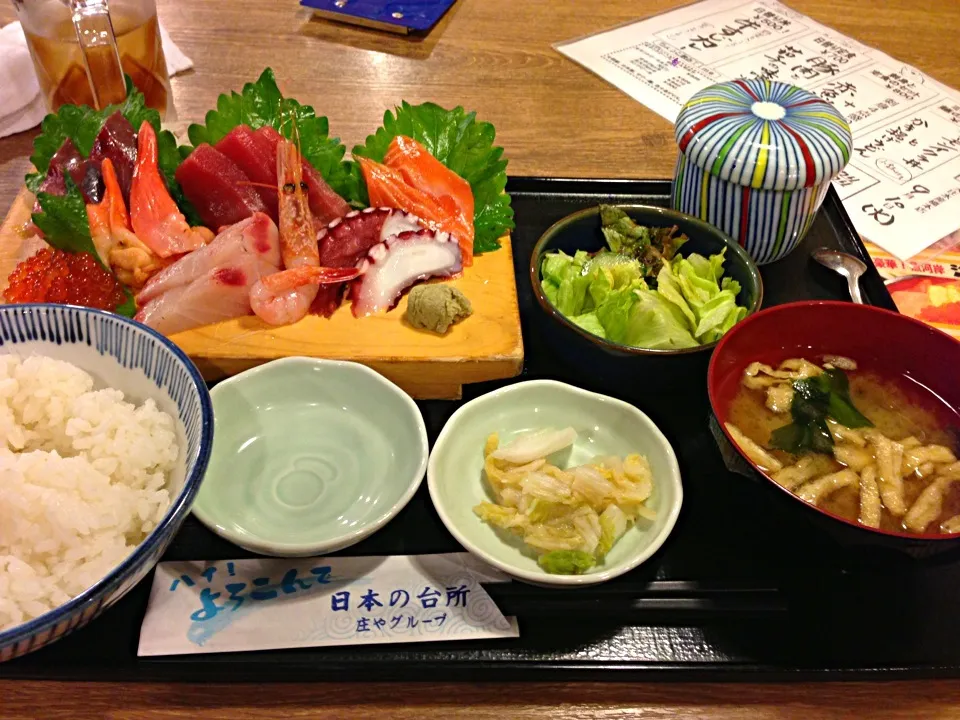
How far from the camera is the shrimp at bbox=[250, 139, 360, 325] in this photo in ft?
5.17

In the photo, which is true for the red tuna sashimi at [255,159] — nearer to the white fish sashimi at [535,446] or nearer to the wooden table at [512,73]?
the wooden table at [512,73]

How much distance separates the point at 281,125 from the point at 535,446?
1145mm

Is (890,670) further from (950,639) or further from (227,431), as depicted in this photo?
(227,431)

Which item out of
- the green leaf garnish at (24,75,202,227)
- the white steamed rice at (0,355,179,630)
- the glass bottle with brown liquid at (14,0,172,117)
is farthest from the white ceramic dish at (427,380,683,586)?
the glass bottle with brown liquid at (14,0,172,117)

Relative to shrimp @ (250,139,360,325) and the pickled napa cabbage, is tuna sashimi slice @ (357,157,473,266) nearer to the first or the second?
shrimp @ (250,139,360,325)

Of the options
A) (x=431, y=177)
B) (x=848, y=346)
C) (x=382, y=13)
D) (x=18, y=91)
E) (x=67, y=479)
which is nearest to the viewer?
(x=67, y=479)

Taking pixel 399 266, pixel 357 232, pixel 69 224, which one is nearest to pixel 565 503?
pixel 399 266

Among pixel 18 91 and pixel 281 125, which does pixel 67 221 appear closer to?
pixel 281 125

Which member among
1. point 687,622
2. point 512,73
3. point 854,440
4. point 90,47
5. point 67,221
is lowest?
point 687,622

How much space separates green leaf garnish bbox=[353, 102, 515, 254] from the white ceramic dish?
0.60 m

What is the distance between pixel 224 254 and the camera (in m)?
1.59

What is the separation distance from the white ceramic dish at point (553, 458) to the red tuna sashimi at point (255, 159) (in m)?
0.74

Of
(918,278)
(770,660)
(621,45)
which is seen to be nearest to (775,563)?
(770,660)

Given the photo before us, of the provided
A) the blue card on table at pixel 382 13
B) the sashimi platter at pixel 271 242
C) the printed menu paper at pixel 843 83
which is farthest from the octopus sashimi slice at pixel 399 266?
the blue card on table at pixel 382 13
